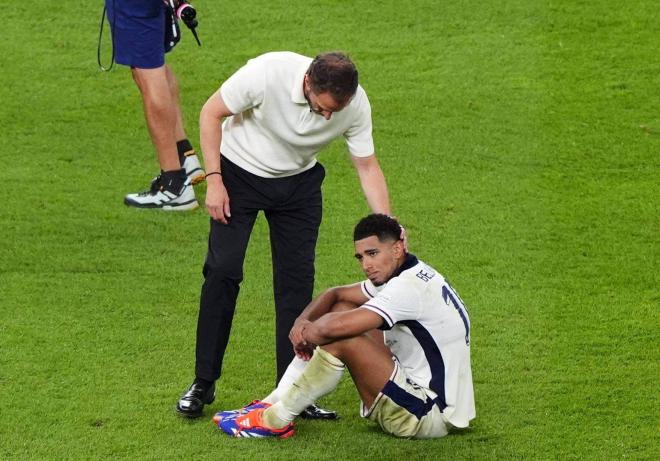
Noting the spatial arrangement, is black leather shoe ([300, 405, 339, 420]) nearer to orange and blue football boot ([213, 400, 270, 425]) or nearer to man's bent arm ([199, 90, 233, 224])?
orange and blue football boot ([213, 400, 270, 425])

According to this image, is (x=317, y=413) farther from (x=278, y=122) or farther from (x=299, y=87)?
(x=299, y=87)

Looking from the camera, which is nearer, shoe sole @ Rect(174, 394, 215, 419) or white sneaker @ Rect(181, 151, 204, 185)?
shoe sole @ Rect(174, 394, 215, 419)

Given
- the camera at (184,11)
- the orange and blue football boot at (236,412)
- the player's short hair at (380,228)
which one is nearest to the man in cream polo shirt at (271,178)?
the orange and blue football boot at (236,412)

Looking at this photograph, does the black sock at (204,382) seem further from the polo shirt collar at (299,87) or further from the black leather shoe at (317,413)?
the polo shirt collar at (299,87)

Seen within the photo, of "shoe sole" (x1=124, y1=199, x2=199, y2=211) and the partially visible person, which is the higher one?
the partially visible person

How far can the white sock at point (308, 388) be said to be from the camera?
208 inches

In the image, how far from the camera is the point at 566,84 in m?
9.70

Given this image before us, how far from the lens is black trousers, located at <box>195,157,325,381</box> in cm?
555

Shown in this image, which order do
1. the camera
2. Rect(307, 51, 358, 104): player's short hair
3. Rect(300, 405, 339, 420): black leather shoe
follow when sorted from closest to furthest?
Rect(307, 51, 358, 104): player's short hair → Rect(300, 405, 339, 420): black leather shoe → the camera

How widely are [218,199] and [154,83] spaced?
2842mm

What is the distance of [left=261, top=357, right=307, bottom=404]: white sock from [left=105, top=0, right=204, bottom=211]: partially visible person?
8.95ft

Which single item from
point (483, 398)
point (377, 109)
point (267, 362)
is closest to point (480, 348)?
point (483, 398)

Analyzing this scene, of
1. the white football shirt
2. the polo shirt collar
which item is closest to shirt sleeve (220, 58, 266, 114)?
the polo shirt collar

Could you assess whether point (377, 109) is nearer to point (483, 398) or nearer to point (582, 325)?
point (582, 325)
